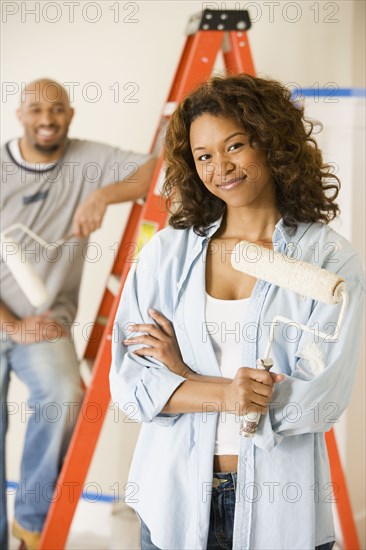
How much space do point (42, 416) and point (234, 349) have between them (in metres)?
1.23

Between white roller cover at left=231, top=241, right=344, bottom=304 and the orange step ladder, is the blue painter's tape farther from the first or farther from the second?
white roller cover at left=231, top=241, right=344, bottom=304

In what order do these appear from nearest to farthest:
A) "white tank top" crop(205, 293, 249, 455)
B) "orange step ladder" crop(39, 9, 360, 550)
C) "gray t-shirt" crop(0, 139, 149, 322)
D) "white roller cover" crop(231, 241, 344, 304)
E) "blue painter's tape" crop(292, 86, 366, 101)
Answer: "white roller cover" crop(231, 241, 344, 304), "white tank top" crop(205, 293, 249, 455), "orange step ladder" crop(39, 9, 360, 550), "blue painter's tape" crop(292, 86, 366, 101), "gray t-shirt" crop(0, 139, 149, 322)

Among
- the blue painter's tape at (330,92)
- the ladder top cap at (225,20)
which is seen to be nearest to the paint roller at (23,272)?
the ladder top cap at (225,20)

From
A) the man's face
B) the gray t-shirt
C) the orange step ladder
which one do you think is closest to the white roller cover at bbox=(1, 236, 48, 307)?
the gray t-shirt

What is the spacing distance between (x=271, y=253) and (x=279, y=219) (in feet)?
0.53

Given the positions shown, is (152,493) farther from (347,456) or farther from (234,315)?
(347,456)

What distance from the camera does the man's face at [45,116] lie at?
92.1 inches

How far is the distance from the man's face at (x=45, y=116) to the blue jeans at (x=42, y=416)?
2.13 feet

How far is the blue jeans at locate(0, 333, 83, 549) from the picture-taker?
89.9 inches

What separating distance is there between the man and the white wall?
213 millimetres

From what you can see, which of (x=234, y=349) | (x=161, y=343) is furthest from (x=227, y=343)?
(x=161, y=343)

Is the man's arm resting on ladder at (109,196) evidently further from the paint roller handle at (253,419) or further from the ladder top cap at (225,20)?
the paint roller handle at (253,419)

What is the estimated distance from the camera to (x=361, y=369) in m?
2.31

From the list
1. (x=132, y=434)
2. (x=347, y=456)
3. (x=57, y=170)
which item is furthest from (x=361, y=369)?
(x=57, y=170)
